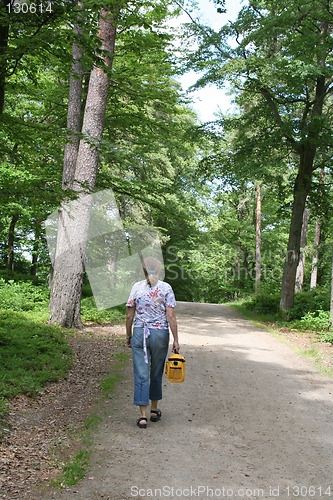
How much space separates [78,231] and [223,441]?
7.80 m

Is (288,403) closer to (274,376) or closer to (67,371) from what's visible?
(274,376)

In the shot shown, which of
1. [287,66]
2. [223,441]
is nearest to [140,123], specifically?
[287,66]

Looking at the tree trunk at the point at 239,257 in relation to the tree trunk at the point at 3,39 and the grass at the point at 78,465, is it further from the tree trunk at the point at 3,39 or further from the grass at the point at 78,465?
the grass at the point at 78,465

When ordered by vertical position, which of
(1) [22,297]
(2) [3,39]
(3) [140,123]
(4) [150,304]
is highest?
(3) [140,123]

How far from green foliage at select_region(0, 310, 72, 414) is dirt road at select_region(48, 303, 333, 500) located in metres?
1.20

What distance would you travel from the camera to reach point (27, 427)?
524 centimetres

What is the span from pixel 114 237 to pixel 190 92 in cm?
850

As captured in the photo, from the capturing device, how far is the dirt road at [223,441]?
3.99 m

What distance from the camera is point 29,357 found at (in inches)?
297

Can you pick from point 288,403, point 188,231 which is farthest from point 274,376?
point 188,231

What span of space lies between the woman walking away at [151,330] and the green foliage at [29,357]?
5.80ft

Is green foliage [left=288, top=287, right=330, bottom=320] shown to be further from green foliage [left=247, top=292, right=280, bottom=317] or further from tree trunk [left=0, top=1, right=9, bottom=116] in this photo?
tree trunk [left=0, top=1, right=9, bottom=116]

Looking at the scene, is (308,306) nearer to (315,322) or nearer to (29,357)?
(315,322)

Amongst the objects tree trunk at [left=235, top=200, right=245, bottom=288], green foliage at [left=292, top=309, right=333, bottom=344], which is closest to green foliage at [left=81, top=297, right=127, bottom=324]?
green foliage at [left=292, top=309, right=333, bottom=344]
